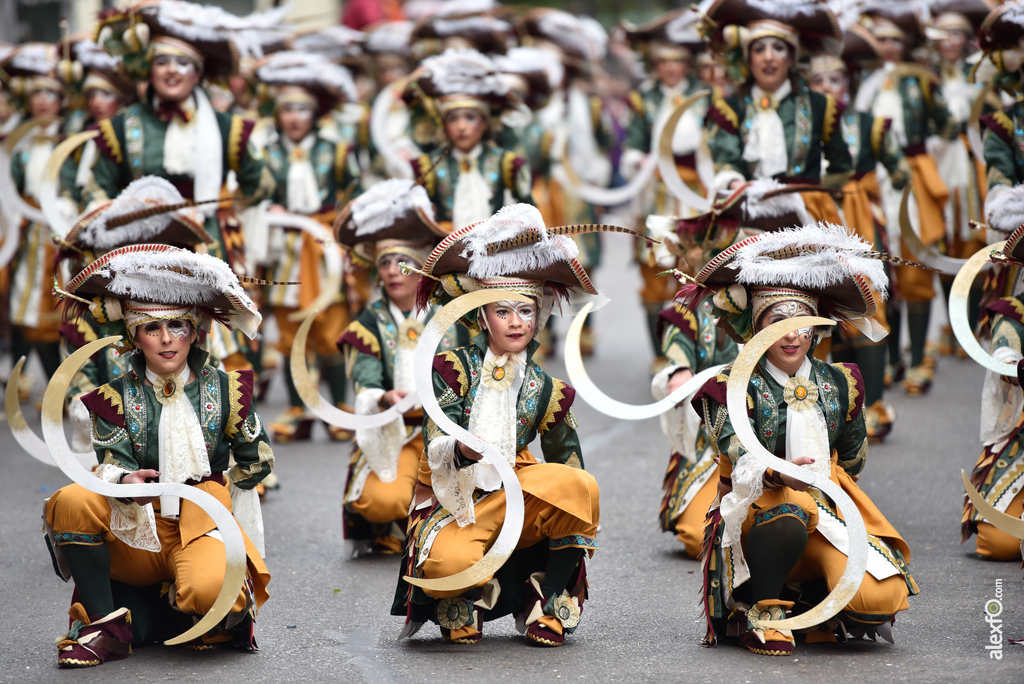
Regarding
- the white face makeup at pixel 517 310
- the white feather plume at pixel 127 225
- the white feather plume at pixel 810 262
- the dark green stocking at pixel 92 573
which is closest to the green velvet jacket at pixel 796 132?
the white feather plume at pixel 810 262

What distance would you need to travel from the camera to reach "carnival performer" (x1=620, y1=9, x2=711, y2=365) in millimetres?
9148

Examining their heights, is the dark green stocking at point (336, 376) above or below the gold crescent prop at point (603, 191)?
below

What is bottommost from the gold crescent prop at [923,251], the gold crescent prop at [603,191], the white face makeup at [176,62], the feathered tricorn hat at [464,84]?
the gold crescent prop at [603,191]

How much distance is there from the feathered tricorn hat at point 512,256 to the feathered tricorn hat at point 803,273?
347 millimetres

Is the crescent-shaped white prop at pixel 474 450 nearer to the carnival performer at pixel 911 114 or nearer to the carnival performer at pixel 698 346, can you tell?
the carnival performer at pixel 698 346

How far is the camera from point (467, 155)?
6996 millimetres

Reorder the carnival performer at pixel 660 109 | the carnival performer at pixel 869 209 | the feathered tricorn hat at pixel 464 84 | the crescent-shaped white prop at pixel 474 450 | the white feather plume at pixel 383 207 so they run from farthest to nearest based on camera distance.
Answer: the carnival performer at pixel 660 109 → the feathered tricorn hat at pixel 464 84 → the carnival performer at pixel 869 209 → the white feather plume at pixel 383 207 → the crescent-shaped white prop at pixel 474 450

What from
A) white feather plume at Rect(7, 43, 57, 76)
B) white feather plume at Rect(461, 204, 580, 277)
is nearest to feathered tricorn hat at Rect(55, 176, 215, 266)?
white feather plume at Rect(461, 204, 580, 277)

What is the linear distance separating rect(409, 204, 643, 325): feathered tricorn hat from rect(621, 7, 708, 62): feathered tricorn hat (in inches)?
233

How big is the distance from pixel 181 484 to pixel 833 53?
3974 mm

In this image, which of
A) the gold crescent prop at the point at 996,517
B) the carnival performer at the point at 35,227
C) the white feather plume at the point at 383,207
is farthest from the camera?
the carnival performer at the point at 35,227

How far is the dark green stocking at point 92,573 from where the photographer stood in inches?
159

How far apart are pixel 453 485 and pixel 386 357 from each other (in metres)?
1.58

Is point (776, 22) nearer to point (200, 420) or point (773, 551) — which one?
point (773, 551)
